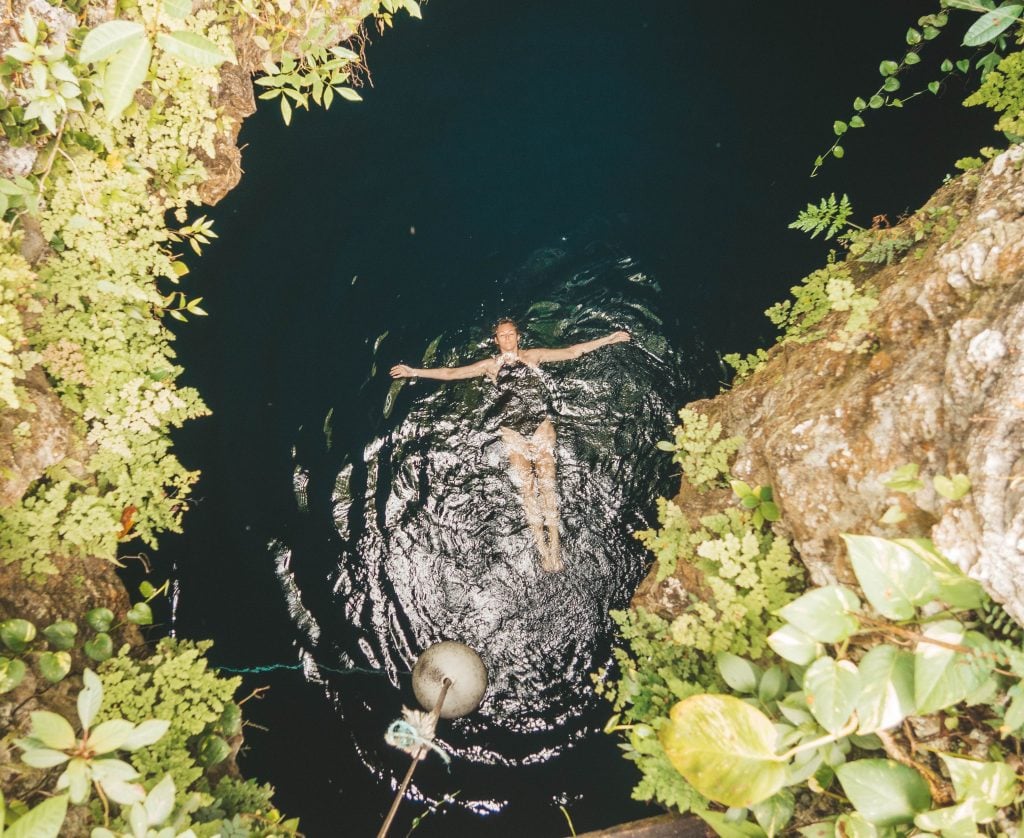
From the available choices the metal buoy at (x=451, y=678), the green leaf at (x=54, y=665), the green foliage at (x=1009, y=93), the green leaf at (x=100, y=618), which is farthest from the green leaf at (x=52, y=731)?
the green foliage at (x=1009, y=93)

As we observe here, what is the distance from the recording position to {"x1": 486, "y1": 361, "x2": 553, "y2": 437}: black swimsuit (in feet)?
20.9

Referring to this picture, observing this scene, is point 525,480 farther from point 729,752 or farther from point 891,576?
point 891,576

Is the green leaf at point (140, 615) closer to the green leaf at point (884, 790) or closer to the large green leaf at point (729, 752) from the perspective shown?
the large green leaf at point (729, 752)

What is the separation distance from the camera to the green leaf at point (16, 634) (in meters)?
3.45

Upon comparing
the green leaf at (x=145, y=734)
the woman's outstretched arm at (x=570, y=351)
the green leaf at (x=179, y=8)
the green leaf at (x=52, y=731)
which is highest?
the green leaf at (x=179, y=8)

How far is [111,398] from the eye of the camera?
4.31 m

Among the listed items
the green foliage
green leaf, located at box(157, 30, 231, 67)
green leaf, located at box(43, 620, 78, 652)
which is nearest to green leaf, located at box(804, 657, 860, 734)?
green leaf, located at box(157, 30, 231, 67)

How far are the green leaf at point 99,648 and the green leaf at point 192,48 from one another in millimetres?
4198

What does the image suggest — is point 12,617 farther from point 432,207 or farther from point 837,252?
point 837,252

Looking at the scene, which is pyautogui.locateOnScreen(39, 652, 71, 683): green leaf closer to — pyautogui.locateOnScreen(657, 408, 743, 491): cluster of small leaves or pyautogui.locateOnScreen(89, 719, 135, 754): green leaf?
pyautogui.locateOnScreen(89, 719, 135, 754): green leaf

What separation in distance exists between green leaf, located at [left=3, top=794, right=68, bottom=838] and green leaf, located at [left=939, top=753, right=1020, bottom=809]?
3.97 m

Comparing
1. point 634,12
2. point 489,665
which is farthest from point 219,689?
point 634,12

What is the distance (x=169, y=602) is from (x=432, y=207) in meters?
5.93

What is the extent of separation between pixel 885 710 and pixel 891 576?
1.94 feet
